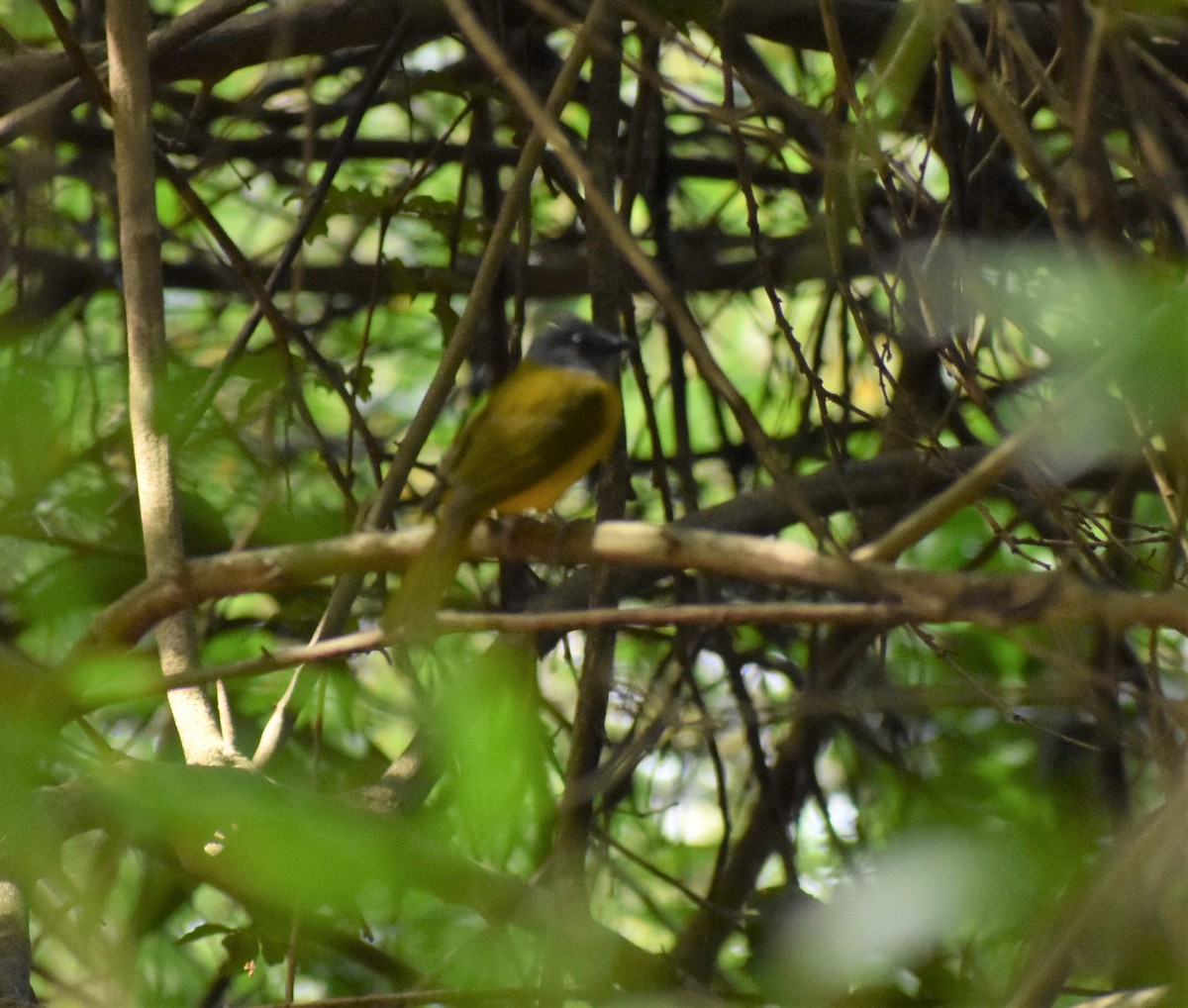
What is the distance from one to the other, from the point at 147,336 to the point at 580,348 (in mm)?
1539

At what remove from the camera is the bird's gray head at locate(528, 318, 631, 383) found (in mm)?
4035

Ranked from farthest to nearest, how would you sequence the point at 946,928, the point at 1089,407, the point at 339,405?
1. the point at 339,405
2. the point at 1089,407
3. the point at 946,928

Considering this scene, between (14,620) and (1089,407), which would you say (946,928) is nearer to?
(1089,407)

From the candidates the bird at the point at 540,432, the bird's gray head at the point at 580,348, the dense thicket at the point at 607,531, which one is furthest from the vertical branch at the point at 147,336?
the bird's gray head at the point at 580,348

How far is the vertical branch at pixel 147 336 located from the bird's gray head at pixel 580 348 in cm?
136

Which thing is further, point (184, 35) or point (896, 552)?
point (184, 35)

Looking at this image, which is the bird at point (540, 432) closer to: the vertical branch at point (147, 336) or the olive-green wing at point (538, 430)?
the olive-green wing at point (538, 430)

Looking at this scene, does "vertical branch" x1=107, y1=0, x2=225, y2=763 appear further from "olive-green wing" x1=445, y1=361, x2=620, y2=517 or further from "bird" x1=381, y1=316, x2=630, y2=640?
"olive-green wing" x1=445, y1=361, x2=620, y2=517

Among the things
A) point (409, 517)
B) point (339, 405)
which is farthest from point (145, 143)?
point (339, 405)

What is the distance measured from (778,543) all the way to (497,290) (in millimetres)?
2466

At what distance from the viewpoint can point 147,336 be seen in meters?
2.94

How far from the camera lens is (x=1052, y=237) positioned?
384 centimetres

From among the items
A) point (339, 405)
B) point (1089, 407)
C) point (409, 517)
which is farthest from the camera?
point (339, 405)

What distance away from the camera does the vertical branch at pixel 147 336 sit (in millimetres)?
2732
